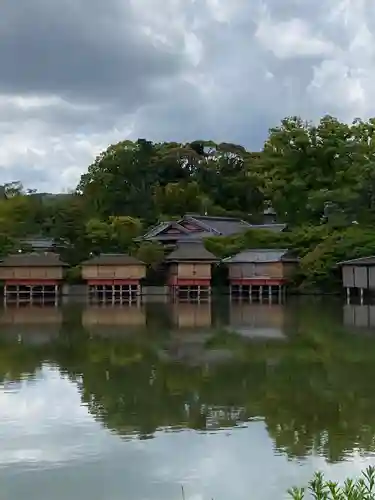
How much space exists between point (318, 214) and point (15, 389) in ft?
103

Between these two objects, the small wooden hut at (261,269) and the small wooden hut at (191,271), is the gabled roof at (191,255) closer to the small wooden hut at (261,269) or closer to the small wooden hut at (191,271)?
the small wooden hut at (191,271)

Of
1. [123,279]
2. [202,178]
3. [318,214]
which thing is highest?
[202,178]

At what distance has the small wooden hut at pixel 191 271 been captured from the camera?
39.4m

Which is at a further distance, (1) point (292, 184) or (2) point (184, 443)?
(1) point (292, 184)

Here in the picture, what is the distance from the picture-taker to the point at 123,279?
127 feet

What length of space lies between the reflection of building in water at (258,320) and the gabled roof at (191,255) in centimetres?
418

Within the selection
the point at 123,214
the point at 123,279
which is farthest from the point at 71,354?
the point at 123,214

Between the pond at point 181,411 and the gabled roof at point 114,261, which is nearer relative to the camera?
the pond at point 181,411

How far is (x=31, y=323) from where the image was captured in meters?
25.8

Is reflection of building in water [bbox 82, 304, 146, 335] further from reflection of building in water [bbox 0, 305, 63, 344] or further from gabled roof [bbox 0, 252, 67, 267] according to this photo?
gabled roof [bbox 0, 252, 67, 267]

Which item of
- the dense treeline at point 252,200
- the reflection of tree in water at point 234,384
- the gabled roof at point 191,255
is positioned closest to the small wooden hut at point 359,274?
the dense treeline at point 252,200

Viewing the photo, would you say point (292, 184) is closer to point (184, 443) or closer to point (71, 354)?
point (71, 354)

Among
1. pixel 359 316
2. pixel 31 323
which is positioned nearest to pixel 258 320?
pixel 359 316

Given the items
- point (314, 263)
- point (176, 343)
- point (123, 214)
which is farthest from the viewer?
point (123, 214)
